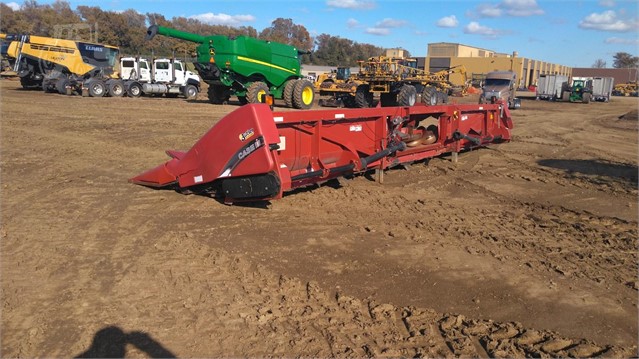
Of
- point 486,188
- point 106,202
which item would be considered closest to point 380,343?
point 106,202

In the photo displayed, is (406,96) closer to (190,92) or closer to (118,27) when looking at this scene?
(190,92)

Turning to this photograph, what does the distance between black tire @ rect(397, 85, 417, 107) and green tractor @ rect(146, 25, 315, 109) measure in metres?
4.10

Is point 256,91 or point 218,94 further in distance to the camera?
point 218,94

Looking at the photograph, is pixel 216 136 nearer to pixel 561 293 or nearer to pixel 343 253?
pixel 343 253

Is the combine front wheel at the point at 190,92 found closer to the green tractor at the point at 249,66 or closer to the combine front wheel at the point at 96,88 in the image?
the combine front wheel at the point at 96,88

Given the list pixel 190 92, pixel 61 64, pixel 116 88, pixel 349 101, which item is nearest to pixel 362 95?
pixel 349 101

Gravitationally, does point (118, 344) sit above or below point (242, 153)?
below

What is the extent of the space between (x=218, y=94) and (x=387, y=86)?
7.24m

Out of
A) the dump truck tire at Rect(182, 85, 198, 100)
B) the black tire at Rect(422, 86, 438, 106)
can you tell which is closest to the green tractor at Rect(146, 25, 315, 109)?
the black tire at Rect(422, 86, 438, 106)

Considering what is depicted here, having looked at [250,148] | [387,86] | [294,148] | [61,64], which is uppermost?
[61,64]

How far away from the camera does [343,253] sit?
4.32 m

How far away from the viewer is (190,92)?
80.1 ft

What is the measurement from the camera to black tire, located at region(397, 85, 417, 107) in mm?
20266

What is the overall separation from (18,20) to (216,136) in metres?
64.1
